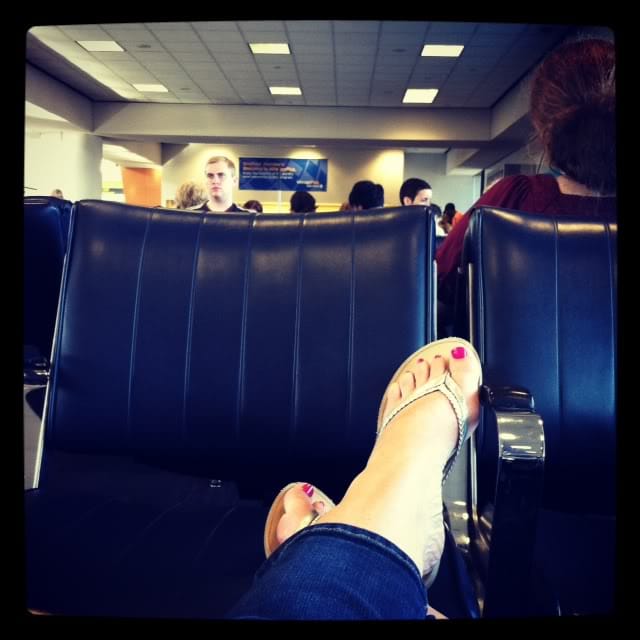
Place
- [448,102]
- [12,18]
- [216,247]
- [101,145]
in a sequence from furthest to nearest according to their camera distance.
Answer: [101,145] < [448,102] < [216,247] < [12,18]

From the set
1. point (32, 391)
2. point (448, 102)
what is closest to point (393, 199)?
point (448, 102)

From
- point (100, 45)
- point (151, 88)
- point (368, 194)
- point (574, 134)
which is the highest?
point (151, 88)

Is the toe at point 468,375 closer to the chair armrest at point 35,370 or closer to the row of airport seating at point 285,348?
the row of airport seating at point 285,348

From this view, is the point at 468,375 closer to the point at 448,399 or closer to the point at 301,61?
the point at 448,399

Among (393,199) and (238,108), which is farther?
(393,199)

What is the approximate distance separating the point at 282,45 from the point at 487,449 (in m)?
6.66

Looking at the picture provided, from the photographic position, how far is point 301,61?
724 cm

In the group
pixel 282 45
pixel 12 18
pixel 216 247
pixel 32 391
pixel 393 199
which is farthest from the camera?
pixel 393 199

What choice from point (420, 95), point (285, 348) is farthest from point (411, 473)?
point (420, 95)

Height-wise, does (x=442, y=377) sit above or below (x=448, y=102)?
below

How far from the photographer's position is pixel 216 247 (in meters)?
1.10

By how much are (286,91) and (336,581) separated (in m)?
9.07

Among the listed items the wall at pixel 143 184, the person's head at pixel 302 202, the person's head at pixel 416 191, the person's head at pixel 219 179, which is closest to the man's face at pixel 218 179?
the person's head at pixel 219 179

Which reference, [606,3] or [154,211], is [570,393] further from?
[154,211]
